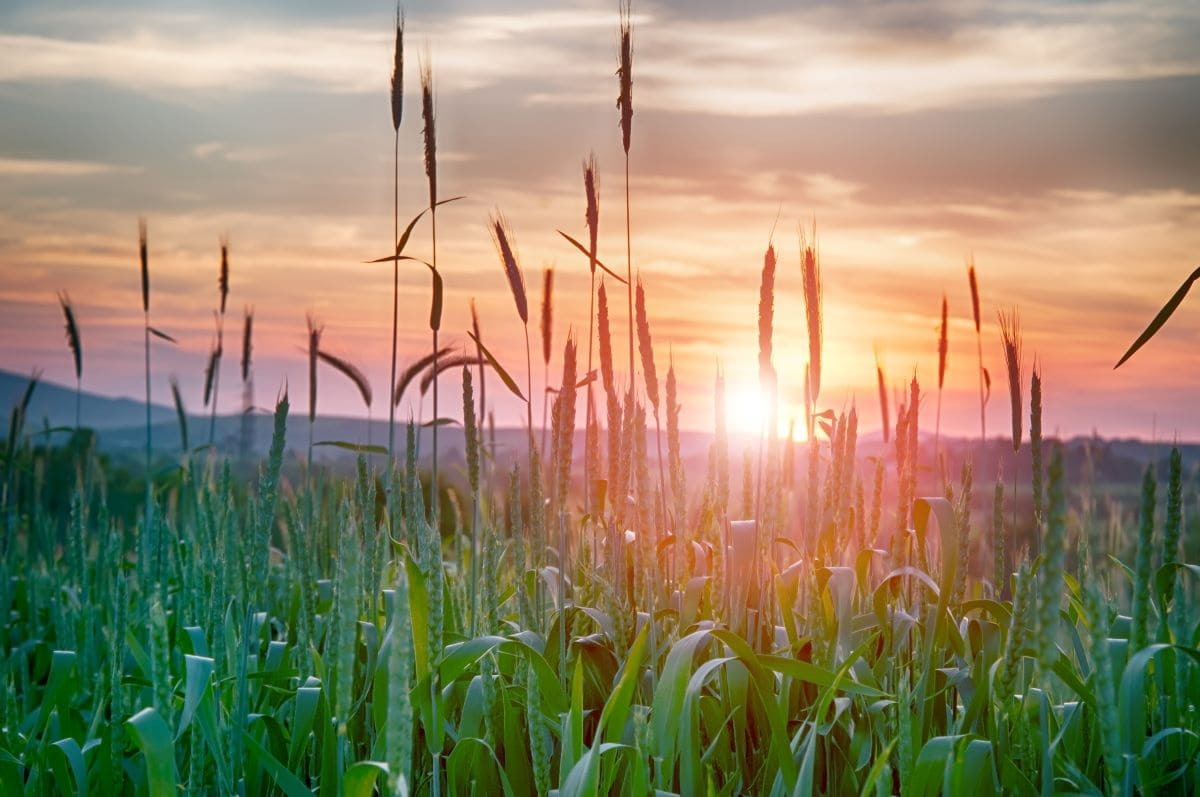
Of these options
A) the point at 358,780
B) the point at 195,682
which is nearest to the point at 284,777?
the point at 195,682

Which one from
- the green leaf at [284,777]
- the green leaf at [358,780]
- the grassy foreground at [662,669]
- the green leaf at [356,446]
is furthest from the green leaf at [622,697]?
the green leaf at [356,446]

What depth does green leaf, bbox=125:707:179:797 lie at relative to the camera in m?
2.23

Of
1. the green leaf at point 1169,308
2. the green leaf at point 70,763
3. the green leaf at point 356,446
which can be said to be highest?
the green leaf at point 1169,308

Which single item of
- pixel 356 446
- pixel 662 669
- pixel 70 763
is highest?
pixel 356 446

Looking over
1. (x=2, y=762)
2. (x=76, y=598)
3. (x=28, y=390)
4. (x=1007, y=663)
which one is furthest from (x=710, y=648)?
(x=28, y=390)

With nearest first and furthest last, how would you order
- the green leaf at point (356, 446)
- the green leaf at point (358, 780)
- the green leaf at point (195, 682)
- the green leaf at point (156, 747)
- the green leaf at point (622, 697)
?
the green leaf at point (358, 780), the green leaf at point (156, 747), the green leaf at point (622, 697), the green leaf at point (195, 682), the green leaf at point (356, 446)

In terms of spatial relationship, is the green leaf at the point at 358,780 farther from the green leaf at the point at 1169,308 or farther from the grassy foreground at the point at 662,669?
the green leaf at the point at 1169,308

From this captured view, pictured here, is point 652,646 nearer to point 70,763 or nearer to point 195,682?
point 195,682

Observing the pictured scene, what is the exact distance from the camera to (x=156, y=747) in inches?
88.4

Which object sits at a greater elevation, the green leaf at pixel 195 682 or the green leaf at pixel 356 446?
the green leaf at pixel 356 446

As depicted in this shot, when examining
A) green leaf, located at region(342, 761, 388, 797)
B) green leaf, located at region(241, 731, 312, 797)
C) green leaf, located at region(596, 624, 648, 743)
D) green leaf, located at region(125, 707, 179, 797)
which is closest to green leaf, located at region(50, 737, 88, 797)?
green leaf, located at region(241, 731, 312, 797)

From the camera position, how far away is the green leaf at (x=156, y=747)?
2.23 metres

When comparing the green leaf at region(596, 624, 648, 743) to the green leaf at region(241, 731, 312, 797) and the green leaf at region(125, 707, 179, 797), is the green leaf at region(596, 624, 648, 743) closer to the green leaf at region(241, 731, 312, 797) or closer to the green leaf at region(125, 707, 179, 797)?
the green leaf at region(241, 731, 312, 797)

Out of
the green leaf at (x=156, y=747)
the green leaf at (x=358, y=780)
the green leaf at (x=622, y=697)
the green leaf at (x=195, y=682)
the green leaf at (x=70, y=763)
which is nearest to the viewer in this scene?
the green leaf at (x=358, y=780)
